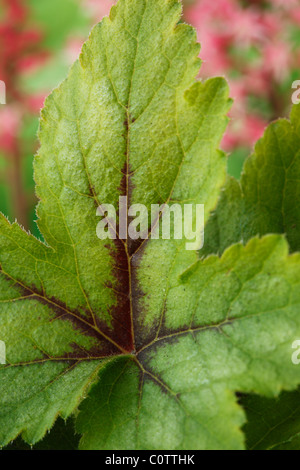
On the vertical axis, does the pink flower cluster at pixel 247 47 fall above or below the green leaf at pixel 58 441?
above

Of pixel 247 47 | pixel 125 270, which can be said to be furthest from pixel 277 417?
pixel 247 47

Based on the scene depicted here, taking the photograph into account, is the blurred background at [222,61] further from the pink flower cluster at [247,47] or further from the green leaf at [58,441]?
the green leaf at [58,441]

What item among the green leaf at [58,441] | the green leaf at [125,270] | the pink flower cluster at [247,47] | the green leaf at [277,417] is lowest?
the green leaf at [58,441]

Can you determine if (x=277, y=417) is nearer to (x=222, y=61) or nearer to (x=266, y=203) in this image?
(x=266, y=203)

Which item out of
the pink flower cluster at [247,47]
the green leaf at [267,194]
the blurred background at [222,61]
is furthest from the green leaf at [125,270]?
the pink flower cluster at [247,47]

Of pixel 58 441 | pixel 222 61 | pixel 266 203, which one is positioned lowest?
pixel 58 441

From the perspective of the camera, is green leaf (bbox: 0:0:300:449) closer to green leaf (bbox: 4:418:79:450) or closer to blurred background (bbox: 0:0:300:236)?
green leaf (bbox: 4:418:79:450)

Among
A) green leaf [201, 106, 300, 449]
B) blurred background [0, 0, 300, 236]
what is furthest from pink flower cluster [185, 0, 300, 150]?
green leaf [201, 106, 300, 449]

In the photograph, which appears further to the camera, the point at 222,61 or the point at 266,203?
the point at 222,61
